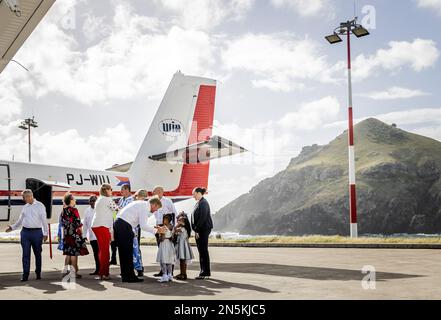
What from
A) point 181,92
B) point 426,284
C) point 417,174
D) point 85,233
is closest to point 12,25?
point 85,233

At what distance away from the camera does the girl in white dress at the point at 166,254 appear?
8.76m

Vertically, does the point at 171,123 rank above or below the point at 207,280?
above

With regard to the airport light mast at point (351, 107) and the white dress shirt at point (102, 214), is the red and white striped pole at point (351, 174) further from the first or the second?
the white dress shirt at point (102, 214)

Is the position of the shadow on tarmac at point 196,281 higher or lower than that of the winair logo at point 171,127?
lower

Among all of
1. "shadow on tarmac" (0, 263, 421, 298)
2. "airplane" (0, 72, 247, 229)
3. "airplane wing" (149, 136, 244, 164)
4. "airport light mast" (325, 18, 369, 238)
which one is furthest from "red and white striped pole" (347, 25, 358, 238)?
"shadow on tarmac" (0, 263, 421, 298)

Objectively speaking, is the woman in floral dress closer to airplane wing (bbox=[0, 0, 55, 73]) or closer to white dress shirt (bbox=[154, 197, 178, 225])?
white dress shirt (bbox=[154, 197, 178, 225])

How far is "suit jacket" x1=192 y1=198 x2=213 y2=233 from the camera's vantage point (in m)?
9.34

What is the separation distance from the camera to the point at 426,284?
765 centimetres

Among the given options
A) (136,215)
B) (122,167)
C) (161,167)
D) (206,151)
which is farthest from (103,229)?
(122,167)

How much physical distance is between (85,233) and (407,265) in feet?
22.8

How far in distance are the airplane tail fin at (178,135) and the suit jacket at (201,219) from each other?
6.35 m

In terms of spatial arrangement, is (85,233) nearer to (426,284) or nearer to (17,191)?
(17,191)

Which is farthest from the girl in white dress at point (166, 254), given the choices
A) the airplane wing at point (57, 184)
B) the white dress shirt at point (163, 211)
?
the airplane wing at point (57, 184)

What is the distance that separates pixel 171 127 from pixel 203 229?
→ 7.93 metres
